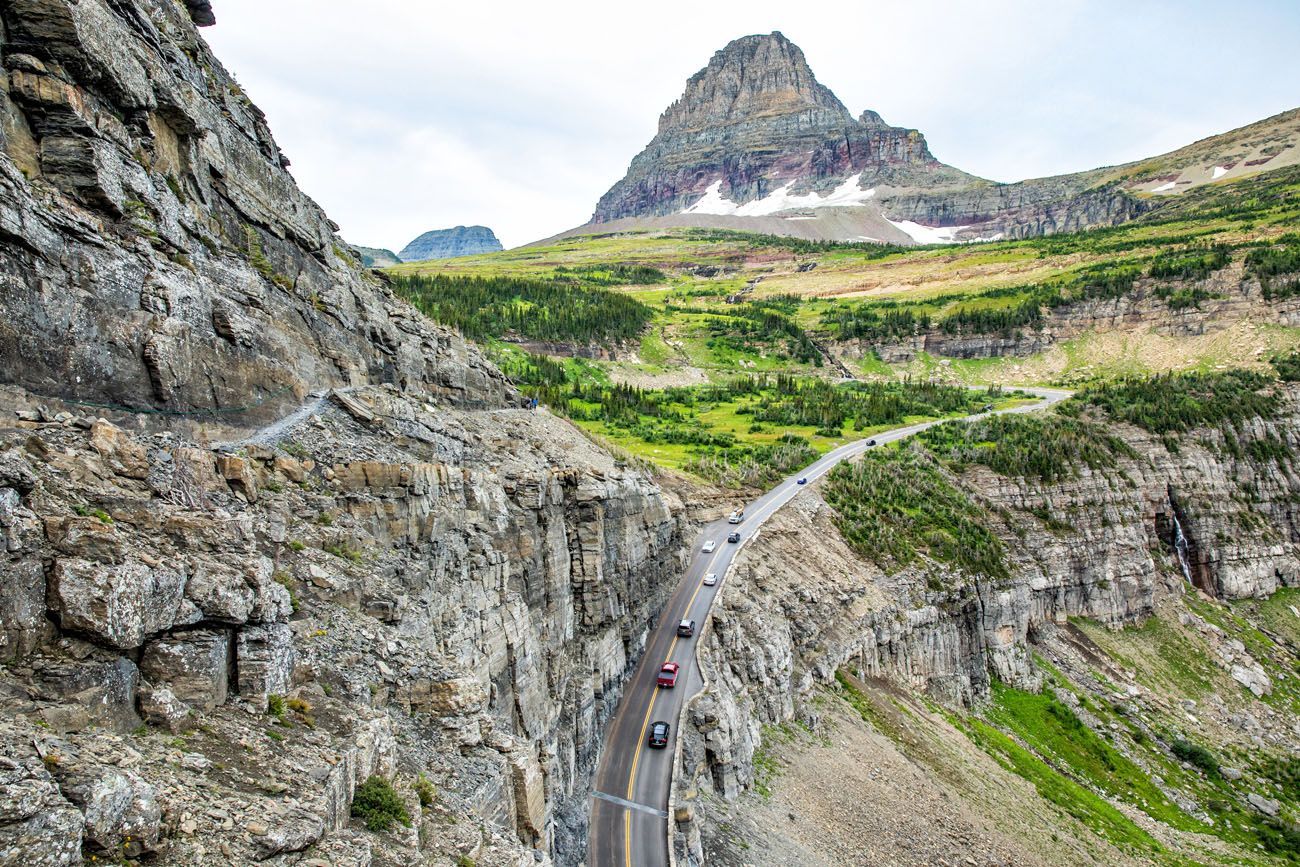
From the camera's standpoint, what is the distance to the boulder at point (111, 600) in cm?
1018

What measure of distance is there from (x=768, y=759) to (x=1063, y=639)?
42231 mm

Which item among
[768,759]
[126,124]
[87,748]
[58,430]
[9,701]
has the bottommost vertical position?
[768,759]

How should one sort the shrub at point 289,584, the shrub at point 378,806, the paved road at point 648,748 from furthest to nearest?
the paved road at point 648,748 → the shrub at point 289,584 → the shrub at point 378,806

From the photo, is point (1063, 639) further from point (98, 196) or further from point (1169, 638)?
point (98, 196)

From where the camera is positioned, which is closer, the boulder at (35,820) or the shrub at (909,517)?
the boulder at (35,820)

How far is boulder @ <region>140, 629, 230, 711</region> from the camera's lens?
37.1 ft

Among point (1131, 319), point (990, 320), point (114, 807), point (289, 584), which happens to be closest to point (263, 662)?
point (289, 584)

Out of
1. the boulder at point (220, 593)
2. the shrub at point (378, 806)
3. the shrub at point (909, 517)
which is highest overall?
the boulder at point (220, 593)

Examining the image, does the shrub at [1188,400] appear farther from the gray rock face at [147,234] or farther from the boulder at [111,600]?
the boulder at [111,600]

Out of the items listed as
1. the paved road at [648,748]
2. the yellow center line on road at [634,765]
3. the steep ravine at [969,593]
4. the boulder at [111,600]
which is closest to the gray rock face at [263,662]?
the boulder at [111,600]

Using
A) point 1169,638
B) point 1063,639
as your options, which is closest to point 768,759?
point 1063,639

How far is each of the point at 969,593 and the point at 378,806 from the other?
5700 cm

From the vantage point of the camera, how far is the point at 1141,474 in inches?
3024

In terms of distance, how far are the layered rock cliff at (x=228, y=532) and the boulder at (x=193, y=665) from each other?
1.6 inches
